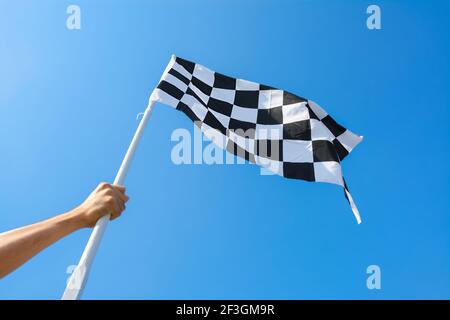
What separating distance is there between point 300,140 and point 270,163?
1.56 feet

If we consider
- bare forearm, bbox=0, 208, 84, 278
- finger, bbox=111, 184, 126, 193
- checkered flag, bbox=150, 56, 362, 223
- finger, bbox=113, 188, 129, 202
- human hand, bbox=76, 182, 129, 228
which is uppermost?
checkered flag, bbox=150, 56, 362, 223

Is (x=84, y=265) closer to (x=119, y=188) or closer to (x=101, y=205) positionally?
(x=101, y=205)

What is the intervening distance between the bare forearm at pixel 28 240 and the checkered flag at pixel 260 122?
2.53 meters


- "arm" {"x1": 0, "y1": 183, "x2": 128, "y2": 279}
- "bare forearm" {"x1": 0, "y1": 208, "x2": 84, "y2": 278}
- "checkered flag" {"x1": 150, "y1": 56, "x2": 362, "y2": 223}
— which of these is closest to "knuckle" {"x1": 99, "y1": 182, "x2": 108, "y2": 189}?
"arm" {"x1": 0, "y1": 183, "x2": 128, "y2": 279}

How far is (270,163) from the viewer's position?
4652 millimetres

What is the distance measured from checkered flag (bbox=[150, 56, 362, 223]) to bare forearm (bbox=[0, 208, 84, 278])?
253 centimetres

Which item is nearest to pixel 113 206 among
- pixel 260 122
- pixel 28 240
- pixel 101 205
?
pixel 101 205

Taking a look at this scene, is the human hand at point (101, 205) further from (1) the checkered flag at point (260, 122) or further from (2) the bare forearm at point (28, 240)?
(1) the checkered flag at point (260, 122)

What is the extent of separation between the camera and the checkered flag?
177 inches

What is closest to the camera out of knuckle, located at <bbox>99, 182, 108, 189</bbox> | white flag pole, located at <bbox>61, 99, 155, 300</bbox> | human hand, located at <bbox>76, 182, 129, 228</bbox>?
white flag pole, located at <bbox>61, 99, 155, 300</bbox>

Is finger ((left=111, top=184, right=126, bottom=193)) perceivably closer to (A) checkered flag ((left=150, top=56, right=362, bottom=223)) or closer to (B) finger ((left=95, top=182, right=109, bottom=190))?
(B) finger ((left=95, top=182, right=109, bottom=190))
